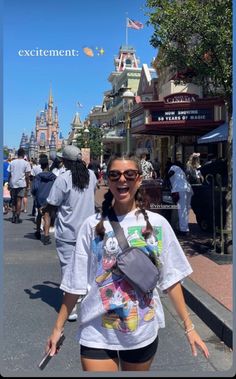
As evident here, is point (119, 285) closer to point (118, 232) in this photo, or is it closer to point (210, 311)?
point (118, 232)

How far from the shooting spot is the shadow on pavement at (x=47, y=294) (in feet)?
17.0

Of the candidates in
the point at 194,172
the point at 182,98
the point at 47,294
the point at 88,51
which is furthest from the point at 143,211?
the point at 182,98

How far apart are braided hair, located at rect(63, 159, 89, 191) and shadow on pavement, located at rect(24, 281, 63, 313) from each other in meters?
1.50

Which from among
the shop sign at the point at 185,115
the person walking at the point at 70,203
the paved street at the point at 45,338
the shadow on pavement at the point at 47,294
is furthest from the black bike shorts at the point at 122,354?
the shop sign at the point at 185,115

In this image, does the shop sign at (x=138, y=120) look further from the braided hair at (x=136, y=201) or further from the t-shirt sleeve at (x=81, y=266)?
the t-shirt sleeve at (x=81, y=266)

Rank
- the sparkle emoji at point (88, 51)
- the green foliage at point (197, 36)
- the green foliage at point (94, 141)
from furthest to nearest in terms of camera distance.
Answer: the green foliage at point (94, 141) < the green foliage at point (197, 36) < the sparkle emoji at point (88, 51)

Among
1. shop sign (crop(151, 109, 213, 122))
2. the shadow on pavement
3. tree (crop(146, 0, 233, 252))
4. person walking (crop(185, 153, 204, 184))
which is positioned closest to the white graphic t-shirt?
the shadow on pavement

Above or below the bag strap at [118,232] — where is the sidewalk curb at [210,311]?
below

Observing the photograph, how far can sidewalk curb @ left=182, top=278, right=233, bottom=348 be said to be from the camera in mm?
4032

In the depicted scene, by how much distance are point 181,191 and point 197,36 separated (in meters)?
3.16

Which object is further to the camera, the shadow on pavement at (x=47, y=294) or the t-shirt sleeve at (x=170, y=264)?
the shadow on pavement at (x=47, y=294)

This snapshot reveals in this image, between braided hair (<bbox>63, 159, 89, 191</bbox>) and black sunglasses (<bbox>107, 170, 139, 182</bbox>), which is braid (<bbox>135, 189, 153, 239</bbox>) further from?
braided hair (<bbox>63, 159, 89, 191</bbox>)

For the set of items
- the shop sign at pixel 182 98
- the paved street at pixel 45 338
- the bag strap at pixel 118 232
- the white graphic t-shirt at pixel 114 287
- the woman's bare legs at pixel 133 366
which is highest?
the shop sign at pixel 182 98

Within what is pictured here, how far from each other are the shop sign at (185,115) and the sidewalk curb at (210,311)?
493 inches
